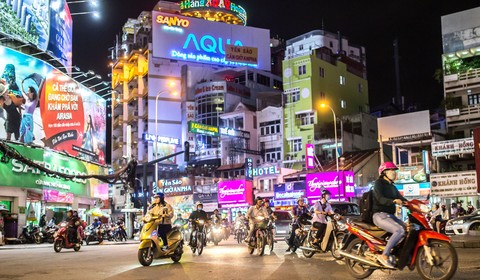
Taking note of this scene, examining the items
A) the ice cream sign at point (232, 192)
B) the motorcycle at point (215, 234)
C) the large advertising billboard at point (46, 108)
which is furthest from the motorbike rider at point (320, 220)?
the ice cream sign at point (232, 192)

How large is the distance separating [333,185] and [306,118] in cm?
1628

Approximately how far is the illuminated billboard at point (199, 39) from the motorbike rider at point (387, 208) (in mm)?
61260

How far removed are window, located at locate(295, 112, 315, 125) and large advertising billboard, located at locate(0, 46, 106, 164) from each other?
2134cm

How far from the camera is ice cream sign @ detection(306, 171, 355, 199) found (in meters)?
40.6

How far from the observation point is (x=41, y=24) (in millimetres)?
39625

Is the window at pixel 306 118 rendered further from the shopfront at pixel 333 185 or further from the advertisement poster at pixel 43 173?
the advertisement poster at pixel 43 173

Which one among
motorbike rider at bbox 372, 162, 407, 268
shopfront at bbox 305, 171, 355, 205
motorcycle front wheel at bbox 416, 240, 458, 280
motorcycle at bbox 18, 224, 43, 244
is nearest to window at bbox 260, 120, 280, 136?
shopfront at bbox 305, 171, 355, 205

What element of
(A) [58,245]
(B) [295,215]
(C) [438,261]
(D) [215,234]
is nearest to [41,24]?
(D) [215,234]

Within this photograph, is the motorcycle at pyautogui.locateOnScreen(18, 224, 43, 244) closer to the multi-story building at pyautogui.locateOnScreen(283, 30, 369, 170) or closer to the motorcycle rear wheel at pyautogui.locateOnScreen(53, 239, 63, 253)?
the motorcycle rear wheel at pyautogui.locateOnScreen(53, 239, 63, 253)

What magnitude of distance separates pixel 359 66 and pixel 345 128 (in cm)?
1982

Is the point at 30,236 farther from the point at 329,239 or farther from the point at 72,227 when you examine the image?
the point at 329,239

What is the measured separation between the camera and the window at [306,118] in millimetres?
56656

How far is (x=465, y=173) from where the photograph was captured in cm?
3684

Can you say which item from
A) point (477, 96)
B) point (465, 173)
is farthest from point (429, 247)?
point (477, 96)
